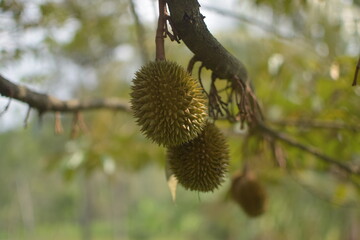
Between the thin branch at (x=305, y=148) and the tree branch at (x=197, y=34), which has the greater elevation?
the tree branch at (x=197, y=34)

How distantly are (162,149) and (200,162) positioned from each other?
73.0 inches

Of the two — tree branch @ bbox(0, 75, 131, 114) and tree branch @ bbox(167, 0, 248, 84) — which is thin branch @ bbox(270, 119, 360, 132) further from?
tree branch @ bbox(167, 0, 248, 84)

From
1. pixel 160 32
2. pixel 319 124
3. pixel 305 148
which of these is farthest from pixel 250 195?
pixel 160 32

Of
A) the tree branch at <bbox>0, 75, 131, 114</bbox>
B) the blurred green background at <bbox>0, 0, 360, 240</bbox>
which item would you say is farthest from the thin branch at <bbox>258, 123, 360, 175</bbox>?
the tree branch at <bbox>0, 75, 131, 114</bbox>

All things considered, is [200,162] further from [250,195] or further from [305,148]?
[250,195]

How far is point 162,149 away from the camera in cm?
296

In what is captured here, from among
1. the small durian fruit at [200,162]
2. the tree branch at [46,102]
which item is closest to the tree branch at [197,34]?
the small durian fruit at [200,162]

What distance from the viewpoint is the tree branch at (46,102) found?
121 centimetres

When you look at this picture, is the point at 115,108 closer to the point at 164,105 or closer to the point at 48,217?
the point at 164,105

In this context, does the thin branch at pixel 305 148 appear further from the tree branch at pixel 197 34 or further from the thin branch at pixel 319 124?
the tree branch at pixel 197 34

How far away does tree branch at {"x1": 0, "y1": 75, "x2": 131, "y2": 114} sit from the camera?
1212 mm

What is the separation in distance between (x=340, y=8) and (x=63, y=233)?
50.5ft

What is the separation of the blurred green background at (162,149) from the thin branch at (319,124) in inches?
0.6

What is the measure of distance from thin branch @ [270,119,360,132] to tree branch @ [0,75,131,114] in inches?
38.8
